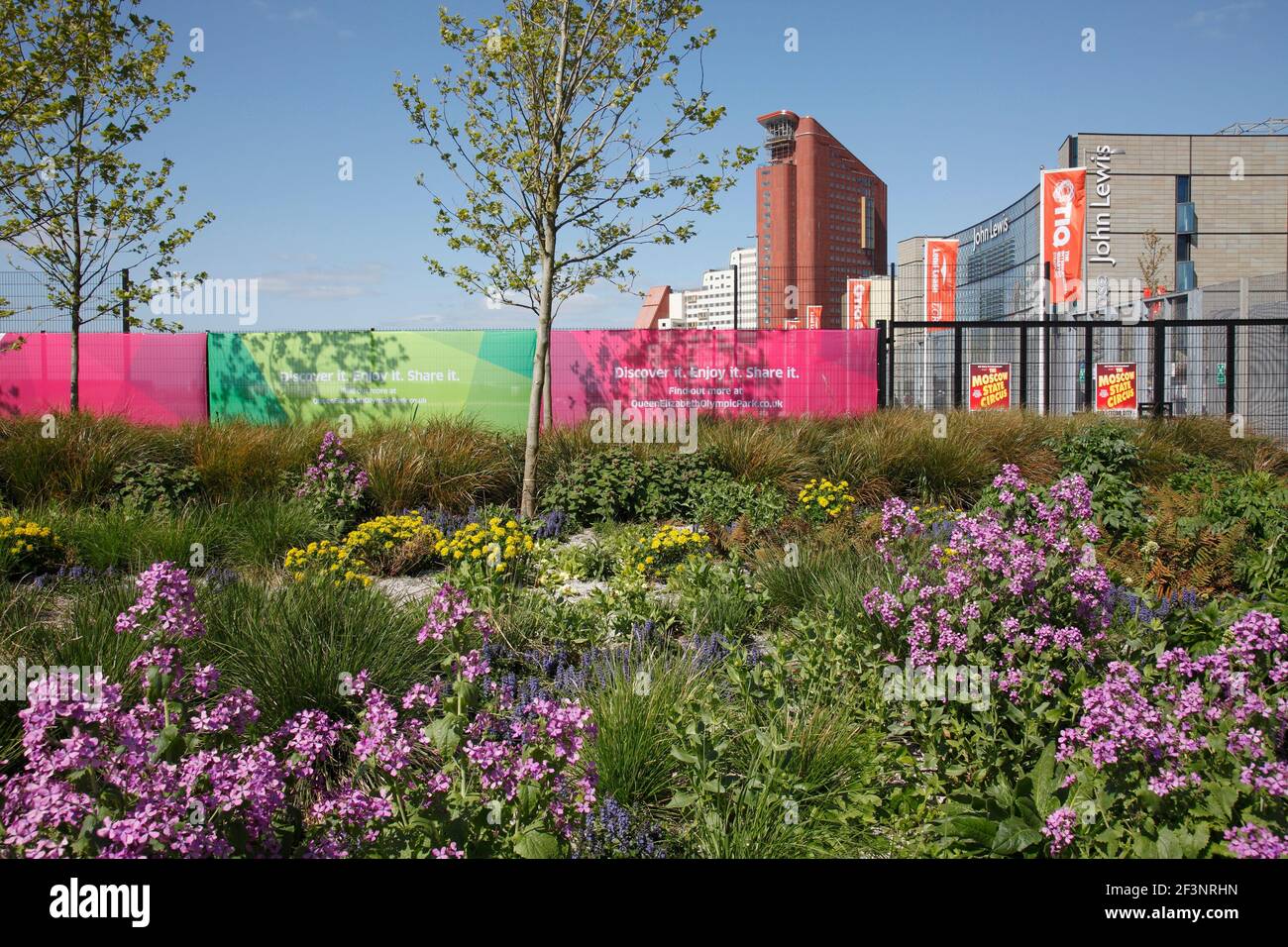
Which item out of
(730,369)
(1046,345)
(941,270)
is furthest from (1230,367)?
(941,270)

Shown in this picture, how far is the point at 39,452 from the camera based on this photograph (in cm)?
823

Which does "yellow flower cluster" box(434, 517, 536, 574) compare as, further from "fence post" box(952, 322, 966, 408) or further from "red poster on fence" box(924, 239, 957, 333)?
"red poster on fence" box(924, 239, 957, 333)

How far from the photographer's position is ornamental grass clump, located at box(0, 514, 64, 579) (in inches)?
235

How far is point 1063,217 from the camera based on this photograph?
65.1ft

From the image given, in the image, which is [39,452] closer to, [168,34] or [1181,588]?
[168,34]

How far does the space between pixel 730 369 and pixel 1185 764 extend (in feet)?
40.8

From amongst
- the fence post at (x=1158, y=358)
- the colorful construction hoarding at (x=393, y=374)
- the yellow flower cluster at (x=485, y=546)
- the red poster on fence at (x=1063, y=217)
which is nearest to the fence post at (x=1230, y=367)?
the fence post at (x=1158, y=358)

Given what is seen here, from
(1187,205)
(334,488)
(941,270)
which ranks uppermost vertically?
(1187,205)

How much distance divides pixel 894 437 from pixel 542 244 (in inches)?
168

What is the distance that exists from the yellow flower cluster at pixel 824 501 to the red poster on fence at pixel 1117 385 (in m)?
10.8

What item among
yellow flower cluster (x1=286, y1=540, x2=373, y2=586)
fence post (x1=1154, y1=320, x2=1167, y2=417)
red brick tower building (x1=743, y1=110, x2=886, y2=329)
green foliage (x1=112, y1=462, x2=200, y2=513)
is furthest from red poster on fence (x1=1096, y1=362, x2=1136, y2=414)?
red brick tower building (x1=743, y1=110, x2=886, y2=329)

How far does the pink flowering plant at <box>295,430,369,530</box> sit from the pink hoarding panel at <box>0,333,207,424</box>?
32.3 ft

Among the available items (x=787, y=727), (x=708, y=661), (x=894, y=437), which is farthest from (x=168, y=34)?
(x=787, y=727)

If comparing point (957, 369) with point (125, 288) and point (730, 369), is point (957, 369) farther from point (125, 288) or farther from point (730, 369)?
point (125, 288)
